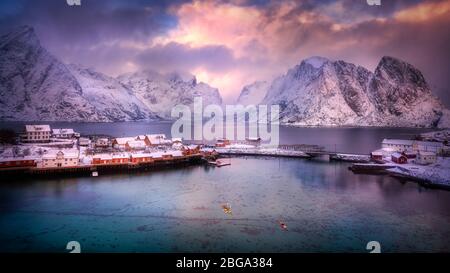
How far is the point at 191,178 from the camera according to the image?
12.7 metres

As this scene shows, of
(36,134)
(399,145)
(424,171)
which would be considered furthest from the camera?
(36,134)

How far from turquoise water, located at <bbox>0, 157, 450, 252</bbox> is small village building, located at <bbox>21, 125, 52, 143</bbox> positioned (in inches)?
336

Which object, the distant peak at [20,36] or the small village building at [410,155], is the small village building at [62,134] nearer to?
the small village building at [410,155]

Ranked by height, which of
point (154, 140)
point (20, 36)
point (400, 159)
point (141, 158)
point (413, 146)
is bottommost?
point (400, 159)

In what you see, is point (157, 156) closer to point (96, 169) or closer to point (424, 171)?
point (96, 169)

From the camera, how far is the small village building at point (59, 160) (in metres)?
13.1

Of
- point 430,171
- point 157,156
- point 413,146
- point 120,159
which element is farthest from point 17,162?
point 413,146

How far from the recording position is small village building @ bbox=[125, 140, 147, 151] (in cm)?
1905

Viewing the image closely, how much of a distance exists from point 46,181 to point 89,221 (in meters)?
5.84

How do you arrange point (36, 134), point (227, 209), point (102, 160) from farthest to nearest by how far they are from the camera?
point (36, 134) < point (102, 160) < point (227, 209)

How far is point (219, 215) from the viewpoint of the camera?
780 centimetres

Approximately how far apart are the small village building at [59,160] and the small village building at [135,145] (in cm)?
539

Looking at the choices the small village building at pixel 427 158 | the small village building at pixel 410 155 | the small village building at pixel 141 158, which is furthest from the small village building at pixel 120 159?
the small village building at pixel 427 158

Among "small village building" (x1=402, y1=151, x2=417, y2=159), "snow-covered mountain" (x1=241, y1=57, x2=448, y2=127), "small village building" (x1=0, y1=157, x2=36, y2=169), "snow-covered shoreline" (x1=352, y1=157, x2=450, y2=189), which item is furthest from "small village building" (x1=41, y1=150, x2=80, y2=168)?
"snow-covered mountain" (x1=241, y1=57, x2=448, y2=127)
